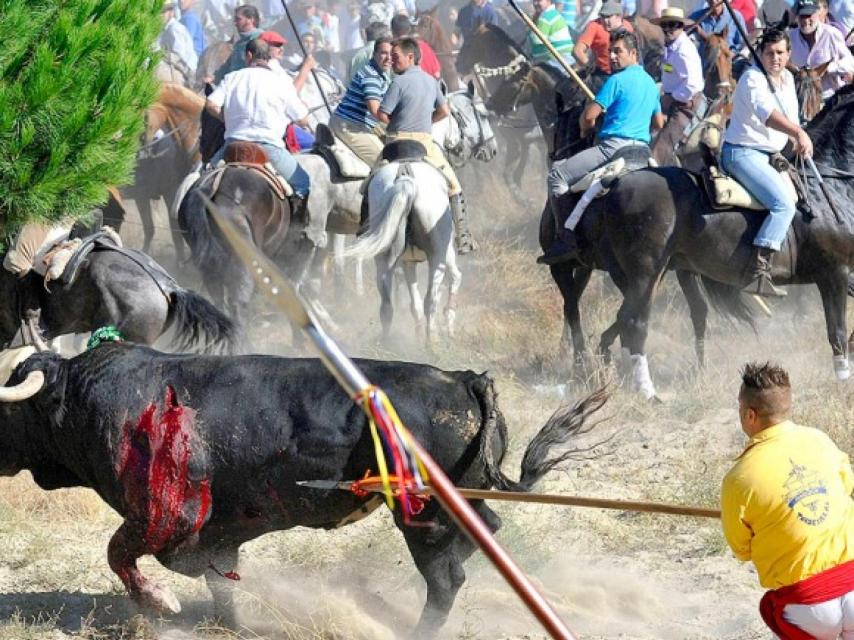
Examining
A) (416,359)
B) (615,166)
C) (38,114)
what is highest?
(38,114)

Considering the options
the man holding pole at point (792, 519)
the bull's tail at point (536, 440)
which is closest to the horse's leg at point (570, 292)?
the bull's tail at point (536, 440)

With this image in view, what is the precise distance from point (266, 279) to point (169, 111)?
1451 centimetres

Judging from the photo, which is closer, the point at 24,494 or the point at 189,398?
the point at 189,398

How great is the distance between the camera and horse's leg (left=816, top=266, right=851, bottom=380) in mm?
11531

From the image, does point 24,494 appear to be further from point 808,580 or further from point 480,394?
point 808,580

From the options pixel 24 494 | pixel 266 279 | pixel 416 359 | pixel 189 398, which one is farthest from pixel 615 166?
pixel 266 279

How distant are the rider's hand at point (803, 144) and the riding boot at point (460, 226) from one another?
3.66 m

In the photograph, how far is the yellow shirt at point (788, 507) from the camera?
194 inches

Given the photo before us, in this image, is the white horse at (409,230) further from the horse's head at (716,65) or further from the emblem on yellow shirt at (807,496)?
the emblem on yellow shirt at (807,496)

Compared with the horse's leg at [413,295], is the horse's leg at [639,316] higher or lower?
higher

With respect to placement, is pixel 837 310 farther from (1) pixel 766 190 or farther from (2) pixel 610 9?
(2) pixel 610 9

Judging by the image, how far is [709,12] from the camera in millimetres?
18969

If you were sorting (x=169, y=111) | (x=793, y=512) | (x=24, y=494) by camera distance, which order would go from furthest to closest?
(x=169, y=111) → (x=24, y=494) → (x=793, y=512)

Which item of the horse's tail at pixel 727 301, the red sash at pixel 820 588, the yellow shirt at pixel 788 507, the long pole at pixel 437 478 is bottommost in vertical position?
the horse's tail at pixel 727 301
